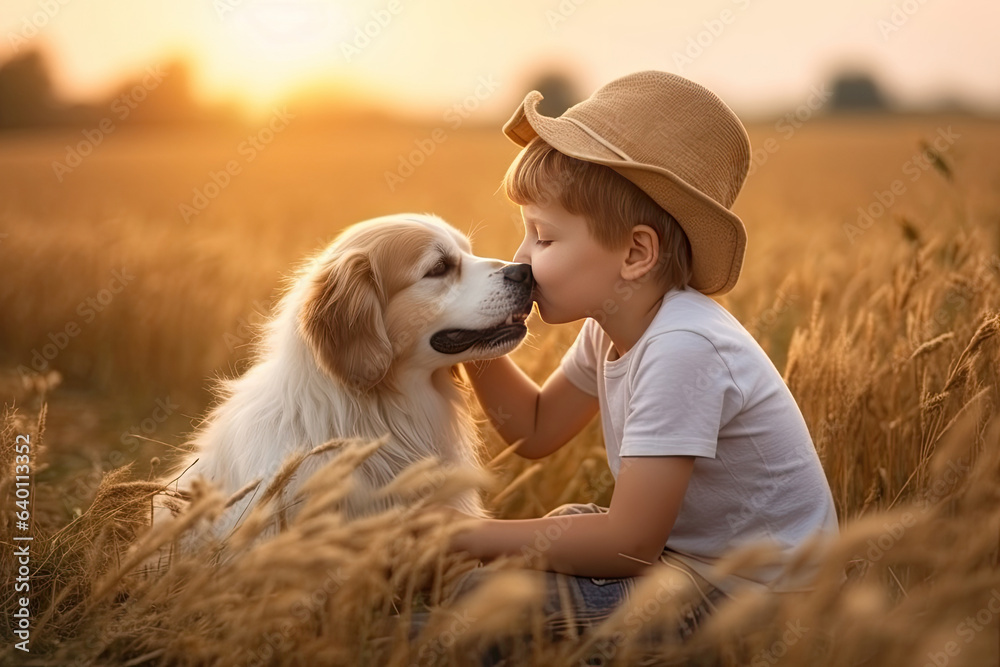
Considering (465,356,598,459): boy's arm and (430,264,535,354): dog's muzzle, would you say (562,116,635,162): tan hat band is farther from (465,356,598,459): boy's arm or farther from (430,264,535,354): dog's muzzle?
(465,356,598,459): boy's arm

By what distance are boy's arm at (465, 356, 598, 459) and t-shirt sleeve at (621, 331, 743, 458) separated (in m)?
0.81

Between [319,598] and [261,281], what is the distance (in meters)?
4.97

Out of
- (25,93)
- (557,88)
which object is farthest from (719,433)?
(557,88)

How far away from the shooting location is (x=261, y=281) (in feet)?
21.4

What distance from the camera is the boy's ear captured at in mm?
2518

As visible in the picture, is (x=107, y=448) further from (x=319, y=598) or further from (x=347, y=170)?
(x=347, y=170)

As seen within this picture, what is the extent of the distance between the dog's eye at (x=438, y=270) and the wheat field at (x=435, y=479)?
69cm

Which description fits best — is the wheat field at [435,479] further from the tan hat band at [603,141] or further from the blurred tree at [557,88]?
the blurred tree at [557,88]

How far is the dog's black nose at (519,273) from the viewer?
9.13ft

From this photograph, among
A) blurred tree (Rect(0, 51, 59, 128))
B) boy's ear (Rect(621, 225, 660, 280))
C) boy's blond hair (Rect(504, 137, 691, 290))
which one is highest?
boy's blond hair (Rect(504, 137, 691, 290))

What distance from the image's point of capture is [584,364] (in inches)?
121

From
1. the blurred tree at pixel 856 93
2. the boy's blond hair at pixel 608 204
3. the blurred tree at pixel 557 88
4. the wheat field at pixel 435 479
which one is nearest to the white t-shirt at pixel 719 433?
the boy's blond hair at pixel 608 204

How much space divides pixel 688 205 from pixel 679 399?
602mm

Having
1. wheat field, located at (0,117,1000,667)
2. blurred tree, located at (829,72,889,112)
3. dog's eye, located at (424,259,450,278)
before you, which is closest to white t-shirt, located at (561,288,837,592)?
wheat field, located at (0,117,1000,667)
